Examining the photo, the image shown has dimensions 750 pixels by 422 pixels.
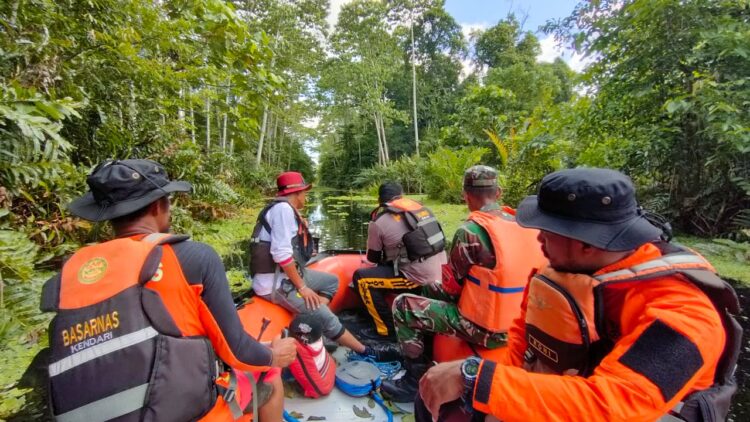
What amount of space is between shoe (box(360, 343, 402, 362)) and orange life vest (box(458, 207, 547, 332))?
3.68 feet

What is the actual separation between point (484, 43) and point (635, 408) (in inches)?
1078

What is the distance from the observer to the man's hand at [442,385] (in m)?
1.21

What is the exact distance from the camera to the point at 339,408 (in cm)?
241

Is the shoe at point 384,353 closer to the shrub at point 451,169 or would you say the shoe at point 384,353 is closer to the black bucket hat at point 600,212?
the black bucket hat at point 600,212

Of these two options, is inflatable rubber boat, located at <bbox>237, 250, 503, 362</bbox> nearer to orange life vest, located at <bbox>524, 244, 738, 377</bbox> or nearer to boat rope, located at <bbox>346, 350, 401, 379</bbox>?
boat rope, located at <bbox>346, 350, 401, 379</bbox>

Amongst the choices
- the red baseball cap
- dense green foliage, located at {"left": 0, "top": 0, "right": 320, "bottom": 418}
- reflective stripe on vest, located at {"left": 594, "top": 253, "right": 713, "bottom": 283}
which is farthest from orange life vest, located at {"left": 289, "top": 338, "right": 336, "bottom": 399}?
reflective stripe on vest, located at {"left": 594, "top": 253, "right": 713, "bottom": 283}

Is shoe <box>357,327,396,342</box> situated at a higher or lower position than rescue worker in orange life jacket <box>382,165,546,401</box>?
lower

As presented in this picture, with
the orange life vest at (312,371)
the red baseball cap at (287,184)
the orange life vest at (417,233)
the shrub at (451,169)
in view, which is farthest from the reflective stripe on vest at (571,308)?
the shrub at (451,169)

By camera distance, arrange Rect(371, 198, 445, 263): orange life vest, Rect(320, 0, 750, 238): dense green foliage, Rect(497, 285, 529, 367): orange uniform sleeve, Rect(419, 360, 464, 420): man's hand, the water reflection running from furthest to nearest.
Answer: the water reflection, Rect(320, 0, 750, 238): dense green foliage, Rect(371, 198, 445, 263): orange life vest, Rect(497, 285, 529, 367): orange uniform sleeve, Rect(419, 360, 464, 420): man's hand

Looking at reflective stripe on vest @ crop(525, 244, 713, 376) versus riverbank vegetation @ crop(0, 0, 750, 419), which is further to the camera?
riverbank vegetation @ crop(0, 0, 750, 419)

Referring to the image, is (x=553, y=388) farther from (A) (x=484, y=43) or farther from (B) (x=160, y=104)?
(A) (x=484, y=43)

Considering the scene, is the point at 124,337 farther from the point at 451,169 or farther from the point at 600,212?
the point at 451,169

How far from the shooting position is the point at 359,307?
421cm

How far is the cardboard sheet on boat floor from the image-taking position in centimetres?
233
